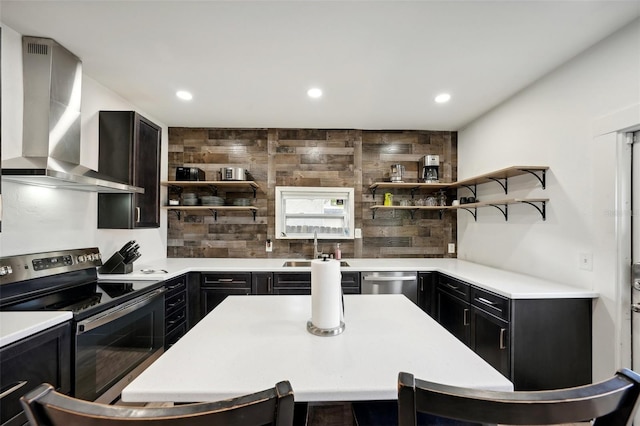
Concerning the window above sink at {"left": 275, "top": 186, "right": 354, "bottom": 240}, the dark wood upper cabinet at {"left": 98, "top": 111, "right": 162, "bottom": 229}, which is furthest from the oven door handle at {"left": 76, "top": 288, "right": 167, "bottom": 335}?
the window above sink at {"left": 275, "top": 186, "right": 354, "bottom": 240}

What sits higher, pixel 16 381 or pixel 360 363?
pixel 360 363

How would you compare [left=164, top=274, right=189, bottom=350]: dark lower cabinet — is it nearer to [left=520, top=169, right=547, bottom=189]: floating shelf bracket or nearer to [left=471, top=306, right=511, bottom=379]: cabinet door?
[left=471, top=306, right=511, bottom=379]: cabinet door

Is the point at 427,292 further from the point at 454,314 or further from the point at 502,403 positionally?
the point at 502,403

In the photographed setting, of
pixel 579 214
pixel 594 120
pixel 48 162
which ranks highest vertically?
pixel 594 120

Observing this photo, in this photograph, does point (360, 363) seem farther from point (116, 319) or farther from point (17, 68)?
point (17, 68)

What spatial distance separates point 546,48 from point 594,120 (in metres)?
0.60

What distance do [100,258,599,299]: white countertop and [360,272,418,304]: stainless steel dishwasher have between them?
7 cm

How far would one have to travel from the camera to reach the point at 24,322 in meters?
1.27

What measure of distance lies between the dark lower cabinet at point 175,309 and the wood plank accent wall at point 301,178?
34.9 inches

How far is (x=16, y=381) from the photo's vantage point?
1.18 meters

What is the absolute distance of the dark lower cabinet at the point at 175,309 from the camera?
2441 mm

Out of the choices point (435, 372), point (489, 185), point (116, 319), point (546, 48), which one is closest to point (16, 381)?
point (116, 319)

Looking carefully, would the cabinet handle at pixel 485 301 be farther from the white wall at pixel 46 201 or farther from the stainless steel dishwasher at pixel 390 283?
the white wall at pixel 46 201

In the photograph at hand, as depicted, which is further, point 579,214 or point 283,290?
point 283,290
